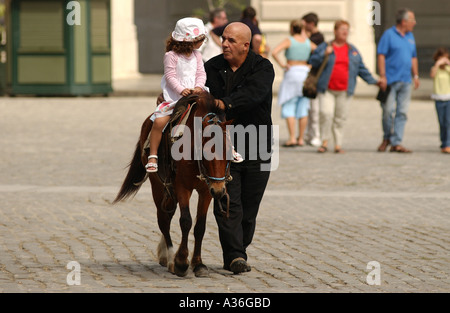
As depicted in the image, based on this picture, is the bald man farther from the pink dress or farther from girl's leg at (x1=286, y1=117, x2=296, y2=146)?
girl's leg at (x1=286, y1=117, x2=296, y2=146)

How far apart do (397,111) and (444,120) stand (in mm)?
662

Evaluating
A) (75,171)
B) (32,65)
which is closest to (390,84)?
(75,171)

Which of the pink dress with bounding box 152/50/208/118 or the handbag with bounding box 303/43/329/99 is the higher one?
the pink dress with bounding box 152/50/208/118

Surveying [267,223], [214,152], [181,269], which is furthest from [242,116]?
[267,223]

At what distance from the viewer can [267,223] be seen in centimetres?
955

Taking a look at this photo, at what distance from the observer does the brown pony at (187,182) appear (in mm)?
6855

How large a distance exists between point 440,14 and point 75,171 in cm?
2829

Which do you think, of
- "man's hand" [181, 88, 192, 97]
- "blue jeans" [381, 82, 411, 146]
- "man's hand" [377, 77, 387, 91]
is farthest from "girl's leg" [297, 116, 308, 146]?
"man's hand" [181, 88, 192, 97]

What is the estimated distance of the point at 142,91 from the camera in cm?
2744

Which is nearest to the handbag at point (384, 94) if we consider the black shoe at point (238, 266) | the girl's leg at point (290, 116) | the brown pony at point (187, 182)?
the girl's leg at point (290, 116)

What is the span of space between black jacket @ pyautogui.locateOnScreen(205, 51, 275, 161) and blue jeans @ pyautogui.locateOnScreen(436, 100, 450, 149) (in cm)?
820

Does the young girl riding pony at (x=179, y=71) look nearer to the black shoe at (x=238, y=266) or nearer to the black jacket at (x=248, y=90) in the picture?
the black jacket at (x=248, y=90)

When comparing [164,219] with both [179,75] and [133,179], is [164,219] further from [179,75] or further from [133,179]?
[179,75]

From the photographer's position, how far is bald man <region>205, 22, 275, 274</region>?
23.9ft
